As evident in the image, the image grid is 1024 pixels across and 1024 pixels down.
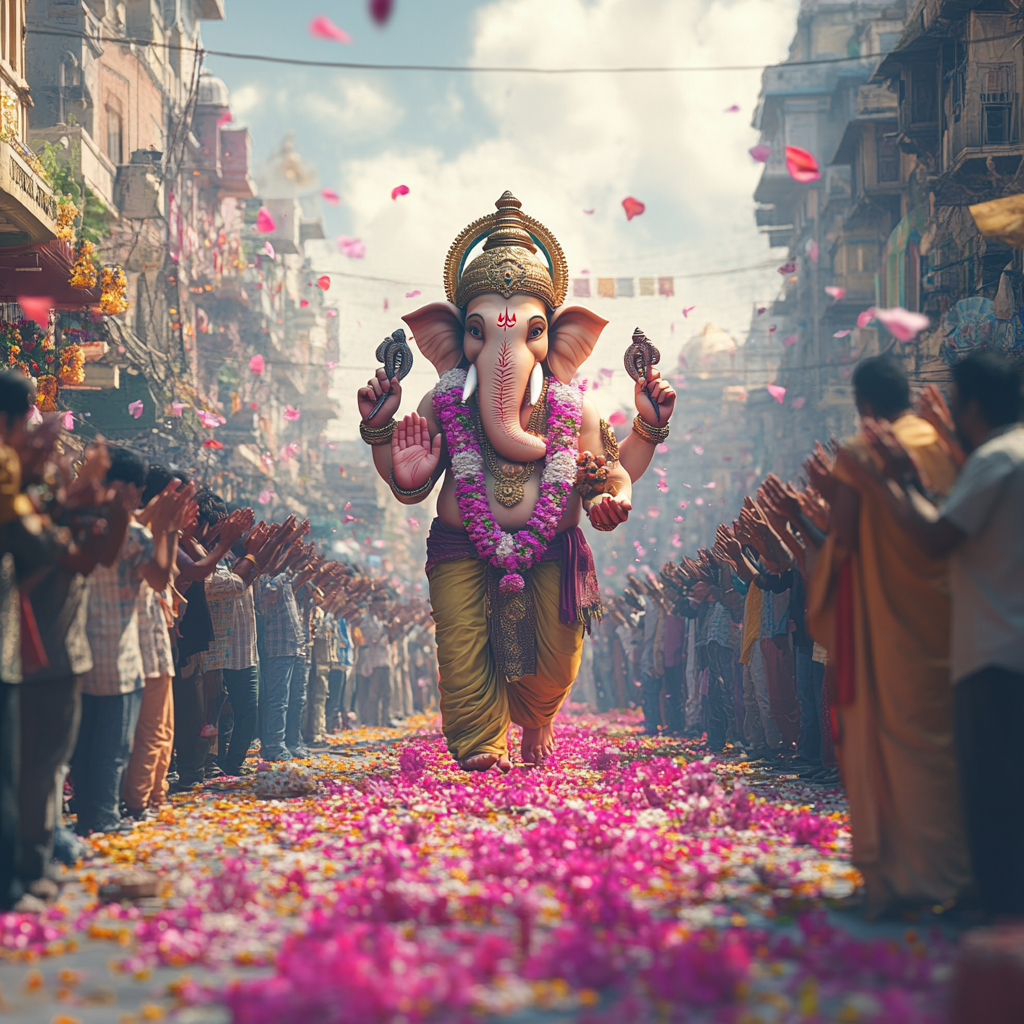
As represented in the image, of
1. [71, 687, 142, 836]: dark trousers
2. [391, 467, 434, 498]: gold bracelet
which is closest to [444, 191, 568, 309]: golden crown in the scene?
[391, 467, 434, 498]: gold bracelet

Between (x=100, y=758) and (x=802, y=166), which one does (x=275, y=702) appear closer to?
(x=100, y=758)

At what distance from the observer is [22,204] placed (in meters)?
13.6

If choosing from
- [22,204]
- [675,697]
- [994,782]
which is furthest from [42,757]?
[675,697]

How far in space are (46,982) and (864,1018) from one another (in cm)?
265

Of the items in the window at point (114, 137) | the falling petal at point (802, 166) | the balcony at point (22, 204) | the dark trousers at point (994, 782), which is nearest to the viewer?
the dark trousers at point (994, 782)

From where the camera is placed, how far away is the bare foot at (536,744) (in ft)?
35.2

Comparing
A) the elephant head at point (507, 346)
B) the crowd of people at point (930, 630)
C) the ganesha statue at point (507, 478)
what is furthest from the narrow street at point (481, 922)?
the elephant head at point (507, 346)

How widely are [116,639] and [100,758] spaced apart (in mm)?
694

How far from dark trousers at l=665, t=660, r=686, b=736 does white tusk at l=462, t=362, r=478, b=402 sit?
10233mm

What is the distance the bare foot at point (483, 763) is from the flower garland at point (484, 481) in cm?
127

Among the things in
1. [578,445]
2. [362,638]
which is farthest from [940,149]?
[578,445]

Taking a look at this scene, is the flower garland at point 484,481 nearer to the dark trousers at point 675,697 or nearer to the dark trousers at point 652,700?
the dark trousers at point 675,697

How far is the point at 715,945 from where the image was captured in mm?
4738

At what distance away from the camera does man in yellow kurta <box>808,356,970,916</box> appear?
211 inches
